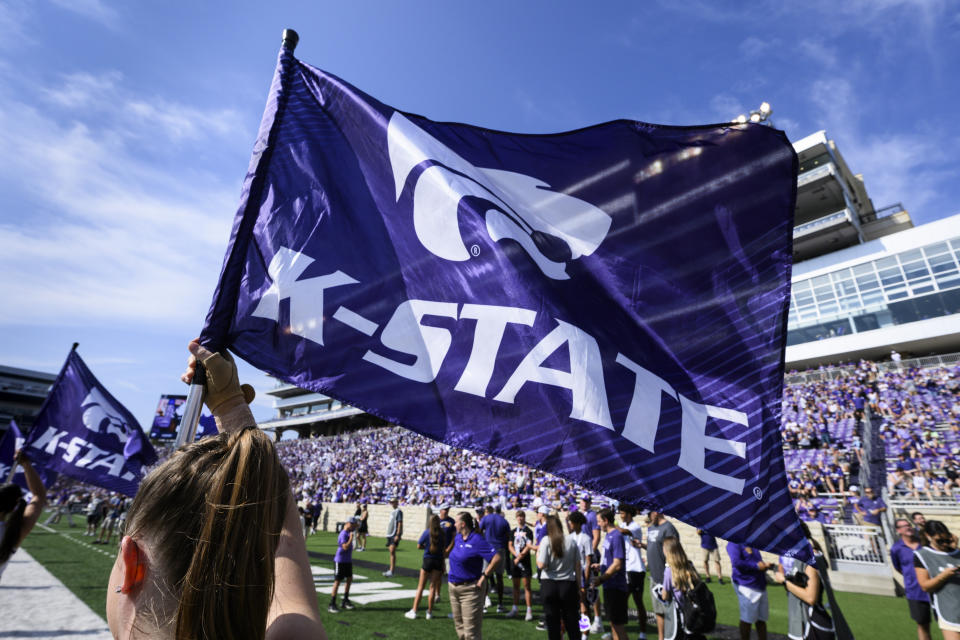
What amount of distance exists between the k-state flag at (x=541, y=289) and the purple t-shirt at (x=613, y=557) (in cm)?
477

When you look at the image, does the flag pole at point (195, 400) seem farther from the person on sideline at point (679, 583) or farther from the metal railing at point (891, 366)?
the metal railing at point (891, 366)

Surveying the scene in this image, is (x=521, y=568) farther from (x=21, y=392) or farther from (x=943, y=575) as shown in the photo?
(x=21, y=392)

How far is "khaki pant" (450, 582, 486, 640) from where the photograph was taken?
→ 6.20m

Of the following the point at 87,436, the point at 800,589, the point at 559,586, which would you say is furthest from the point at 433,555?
the point at 800,589

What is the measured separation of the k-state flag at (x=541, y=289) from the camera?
2467mm

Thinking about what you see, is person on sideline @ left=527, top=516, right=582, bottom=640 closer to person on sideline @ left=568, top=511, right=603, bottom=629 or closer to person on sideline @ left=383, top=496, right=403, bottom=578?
person on sideline @ left=568, top=511, right=603, bottom=629

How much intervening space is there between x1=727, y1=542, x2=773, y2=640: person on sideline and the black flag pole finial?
7151 millimetres

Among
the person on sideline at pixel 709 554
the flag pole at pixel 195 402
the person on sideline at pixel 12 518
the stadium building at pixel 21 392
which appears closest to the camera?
the flag pole at pixel 195 402

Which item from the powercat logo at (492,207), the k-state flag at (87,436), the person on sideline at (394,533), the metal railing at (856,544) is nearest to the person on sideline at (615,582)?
the powercat logo at (492,207)

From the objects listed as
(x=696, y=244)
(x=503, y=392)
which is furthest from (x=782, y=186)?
(x=503, y=392)

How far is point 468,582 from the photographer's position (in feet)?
21.0

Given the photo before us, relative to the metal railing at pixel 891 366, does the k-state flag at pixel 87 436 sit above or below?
below

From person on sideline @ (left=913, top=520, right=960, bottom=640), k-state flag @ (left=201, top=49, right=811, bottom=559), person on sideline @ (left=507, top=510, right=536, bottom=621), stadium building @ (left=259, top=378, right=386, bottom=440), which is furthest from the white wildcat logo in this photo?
stadium building @ (left=259, top=378, right=386, bottom=440)

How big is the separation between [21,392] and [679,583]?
105m
